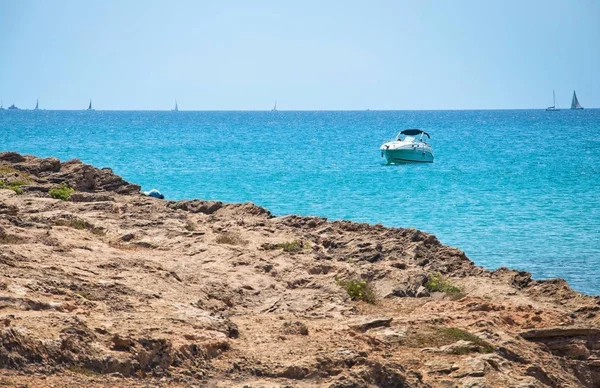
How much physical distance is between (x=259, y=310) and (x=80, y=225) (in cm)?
486

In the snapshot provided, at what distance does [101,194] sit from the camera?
69.4 ft

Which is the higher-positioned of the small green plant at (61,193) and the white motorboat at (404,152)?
the small green plant at (61,193)

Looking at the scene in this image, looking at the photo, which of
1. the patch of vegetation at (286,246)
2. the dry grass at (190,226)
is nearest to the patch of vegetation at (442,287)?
the patch of vegetation at (286,246)

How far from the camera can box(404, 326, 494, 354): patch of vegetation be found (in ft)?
36.1

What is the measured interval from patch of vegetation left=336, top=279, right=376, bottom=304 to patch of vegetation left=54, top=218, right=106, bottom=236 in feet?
14.5

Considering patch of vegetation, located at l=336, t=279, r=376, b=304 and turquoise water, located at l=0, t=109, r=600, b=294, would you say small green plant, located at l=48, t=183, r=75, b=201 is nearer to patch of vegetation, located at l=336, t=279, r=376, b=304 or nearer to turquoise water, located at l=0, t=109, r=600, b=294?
patch of vegetation, located at l=336, t=279, r=376, b=304

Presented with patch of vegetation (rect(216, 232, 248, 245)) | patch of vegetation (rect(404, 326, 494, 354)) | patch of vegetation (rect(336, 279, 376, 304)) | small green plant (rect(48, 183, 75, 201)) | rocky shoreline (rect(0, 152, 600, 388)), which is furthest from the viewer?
small green plant (rect(48, 183, 75, 201))

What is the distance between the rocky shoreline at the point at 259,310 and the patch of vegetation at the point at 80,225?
2.8 inches

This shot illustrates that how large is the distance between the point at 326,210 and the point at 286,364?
28749 mm

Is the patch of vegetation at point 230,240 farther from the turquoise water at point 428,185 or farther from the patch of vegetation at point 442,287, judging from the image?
the turquoise water at point 428,185

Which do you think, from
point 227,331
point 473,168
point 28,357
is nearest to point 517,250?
point 227,331

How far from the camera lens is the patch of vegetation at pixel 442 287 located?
14.3m

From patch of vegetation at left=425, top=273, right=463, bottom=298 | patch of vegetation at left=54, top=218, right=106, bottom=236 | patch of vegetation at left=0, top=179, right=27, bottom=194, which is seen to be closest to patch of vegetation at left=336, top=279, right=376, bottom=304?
patch of vegetation at left=425, top=273, right=463, bottom=298

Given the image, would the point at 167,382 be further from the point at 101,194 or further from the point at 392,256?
the point at 101,194
